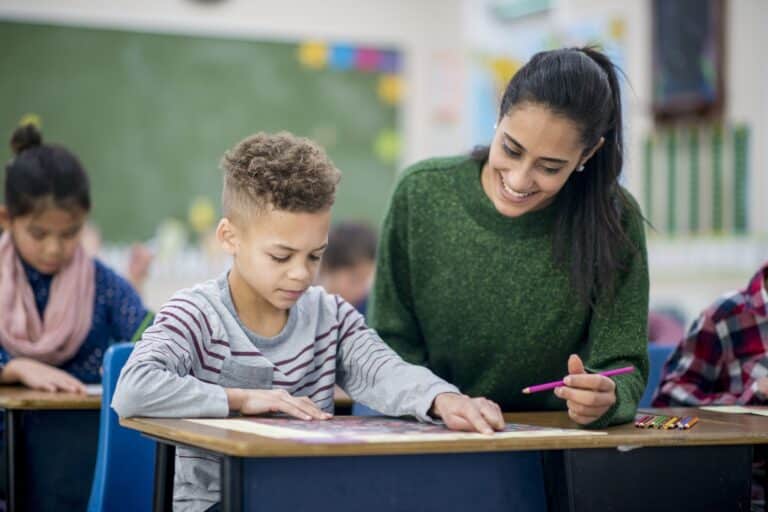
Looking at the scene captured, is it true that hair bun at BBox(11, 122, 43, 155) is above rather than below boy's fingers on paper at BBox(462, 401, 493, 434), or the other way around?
above

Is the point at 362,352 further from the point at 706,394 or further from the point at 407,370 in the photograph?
the point at 706,394

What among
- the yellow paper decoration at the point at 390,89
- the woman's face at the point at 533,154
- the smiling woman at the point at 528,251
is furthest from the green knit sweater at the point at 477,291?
the yellow paper decoration at the point at 390,89

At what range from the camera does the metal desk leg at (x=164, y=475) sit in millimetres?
1652

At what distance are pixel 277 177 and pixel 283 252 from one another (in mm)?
120

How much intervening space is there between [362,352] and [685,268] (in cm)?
354

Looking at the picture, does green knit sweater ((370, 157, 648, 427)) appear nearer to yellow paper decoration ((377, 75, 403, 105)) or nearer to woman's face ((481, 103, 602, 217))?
woman's face ((481, 103, 602, 217))

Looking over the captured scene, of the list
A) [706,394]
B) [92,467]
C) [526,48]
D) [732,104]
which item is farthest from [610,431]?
[526,48]

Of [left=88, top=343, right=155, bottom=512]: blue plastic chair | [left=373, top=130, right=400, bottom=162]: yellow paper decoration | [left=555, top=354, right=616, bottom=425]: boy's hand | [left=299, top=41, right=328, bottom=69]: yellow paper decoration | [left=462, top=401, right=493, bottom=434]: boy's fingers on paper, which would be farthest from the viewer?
[left=373, top=130, right=400, bottom=162]: yellow paper decoration

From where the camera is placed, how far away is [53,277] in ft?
9.05

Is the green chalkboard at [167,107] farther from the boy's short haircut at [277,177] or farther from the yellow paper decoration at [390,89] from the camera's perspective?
the boy's short haircut at [277,177]

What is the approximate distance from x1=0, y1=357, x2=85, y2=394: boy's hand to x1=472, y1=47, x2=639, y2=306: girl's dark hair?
3.48 ft

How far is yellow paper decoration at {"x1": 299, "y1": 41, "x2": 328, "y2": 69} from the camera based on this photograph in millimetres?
6391

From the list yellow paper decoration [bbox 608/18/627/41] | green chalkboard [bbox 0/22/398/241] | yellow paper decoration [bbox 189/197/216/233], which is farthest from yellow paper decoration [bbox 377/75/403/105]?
yellow paper decoration [bbox 608/18/627/41]

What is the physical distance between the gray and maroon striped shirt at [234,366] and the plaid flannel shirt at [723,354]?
0.79m
